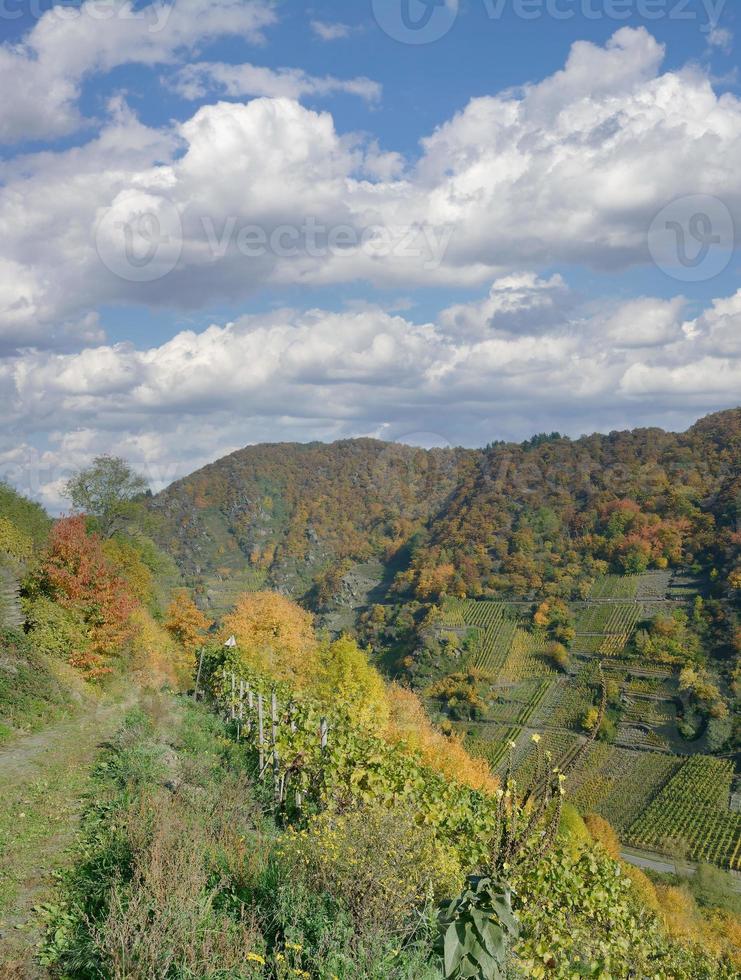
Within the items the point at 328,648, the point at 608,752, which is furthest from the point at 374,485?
the point at 328,648

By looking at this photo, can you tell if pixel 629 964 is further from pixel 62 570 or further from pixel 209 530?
pixel 209 530

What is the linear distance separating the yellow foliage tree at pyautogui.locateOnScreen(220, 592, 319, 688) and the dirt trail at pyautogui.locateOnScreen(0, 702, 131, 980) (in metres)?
21.0

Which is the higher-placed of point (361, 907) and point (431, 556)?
point (361, 907)

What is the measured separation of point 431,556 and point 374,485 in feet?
144

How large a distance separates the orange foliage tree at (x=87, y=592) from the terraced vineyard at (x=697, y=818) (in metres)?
43.7

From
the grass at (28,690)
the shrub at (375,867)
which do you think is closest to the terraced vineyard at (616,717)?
the grass at (28,690)

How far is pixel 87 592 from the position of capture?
20562 millimetres

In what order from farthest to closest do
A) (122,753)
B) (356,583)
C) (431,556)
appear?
(356,583)
(431,556)
(122,753)

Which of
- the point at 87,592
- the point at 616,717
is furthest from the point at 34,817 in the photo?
the point at 616,717

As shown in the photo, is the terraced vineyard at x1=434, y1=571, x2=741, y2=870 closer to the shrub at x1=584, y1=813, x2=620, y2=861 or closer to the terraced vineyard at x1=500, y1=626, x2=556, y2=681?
the terraced vineyard at x1=500, y1=626, x2=556, y2=681

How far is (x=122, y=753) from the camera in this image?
944cm

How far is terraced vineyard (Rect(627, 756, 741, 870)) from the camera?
48438mm

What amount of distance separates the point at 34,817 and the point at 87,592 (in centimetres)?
1395

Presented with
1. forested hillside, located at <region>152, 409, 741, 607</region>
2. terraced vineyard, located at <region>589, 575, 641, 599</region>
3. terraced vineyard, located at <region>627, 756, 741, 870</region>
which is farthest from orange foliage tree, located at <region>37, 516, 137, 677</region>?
forested hillside, located at <region>152, 409, 741, 607</region>
